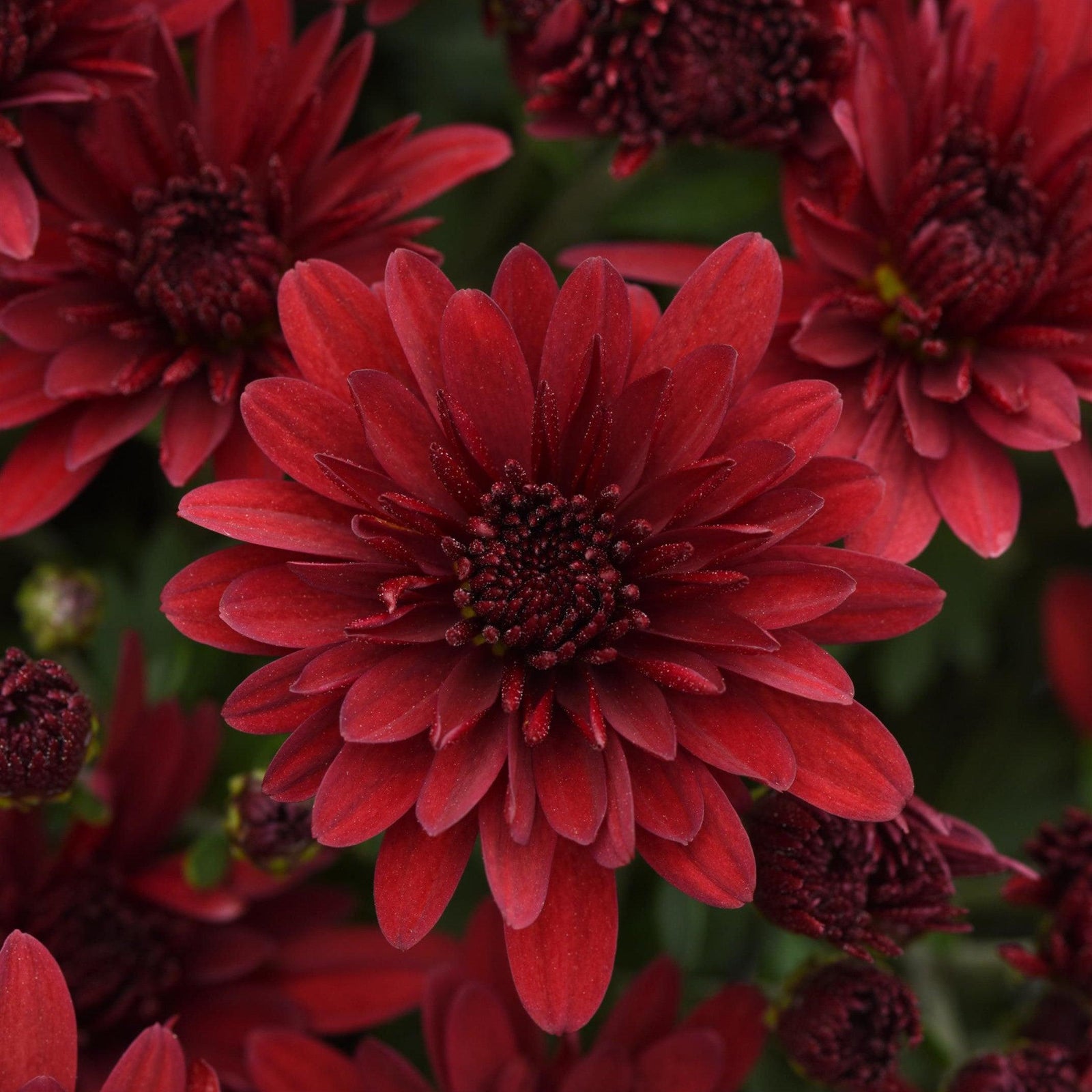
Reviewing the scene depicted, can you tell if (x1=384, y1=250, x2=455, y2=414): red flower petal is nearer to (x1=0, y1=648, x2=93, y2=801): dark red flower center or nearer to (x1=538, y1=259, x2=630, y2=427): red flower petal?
(x1=538, y1=259, x2=630, y2=427): red flower petal

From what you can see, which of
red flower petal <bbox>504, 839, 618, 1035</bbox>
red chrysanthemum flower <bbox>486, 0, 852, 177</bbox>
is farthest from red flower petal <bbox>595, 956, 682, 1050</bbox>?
red chrysanthemum flower <bbox>486, 0, 852, 177</bbox>

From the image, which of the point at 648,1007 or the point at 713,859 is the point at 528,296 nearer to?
the point at 713,859

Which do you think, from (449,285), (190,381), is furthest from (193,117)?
(449,285)

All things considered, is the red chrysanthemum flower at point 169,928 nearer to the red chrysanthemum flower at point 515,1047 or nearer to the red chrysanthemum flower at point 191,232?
the red chrysanthemum flower at point 515,1047

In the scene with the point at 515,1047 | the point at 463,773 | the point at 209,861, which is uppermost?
the point at 463,773

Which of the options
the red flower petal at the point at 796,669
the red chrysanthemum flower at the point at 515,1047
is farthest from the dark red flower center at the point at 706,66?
the red chrysanthemum flower at the point at 515,1047

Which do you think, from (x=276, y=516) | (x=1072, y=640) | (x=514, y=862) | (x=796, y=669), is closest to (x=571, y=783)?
(x=514, y=862)

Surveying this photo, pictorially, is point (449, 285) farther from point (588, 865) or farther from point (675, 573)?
point (588, 865)
